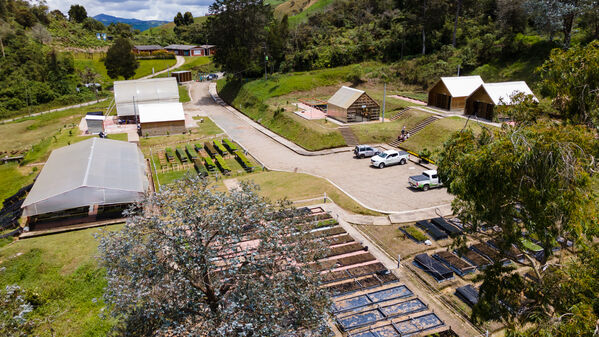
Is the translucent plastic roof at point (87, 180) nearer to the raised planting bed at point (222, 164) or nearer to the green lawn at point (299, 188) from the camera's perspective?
the raised planting bed at point (222, 164)

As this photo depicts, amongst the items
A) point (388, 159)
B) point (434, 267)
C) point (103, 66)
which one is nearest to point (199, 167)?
point (388, 159)

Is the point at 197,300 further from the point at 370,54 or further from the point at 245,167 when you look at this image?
the point at 370,54

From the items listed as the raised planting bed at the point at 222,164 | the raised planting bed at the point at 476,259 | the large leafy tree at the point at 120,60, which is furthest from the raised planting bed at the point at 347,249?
the large leafy tree at the point at 120,60

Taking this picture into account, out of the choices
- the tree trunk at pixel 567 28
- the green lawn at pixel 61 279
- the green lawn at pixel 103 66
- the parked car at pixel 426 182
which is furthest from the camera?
the green lawn at pixel 103 66

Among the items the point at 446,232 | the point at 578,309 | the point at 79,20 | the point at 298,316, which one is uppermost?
the point at 79,20

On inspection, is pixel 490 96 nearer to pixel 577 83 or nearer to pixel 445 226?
pixel 445 226

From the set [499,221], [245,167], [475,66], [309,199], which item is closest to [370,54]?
[475,66]

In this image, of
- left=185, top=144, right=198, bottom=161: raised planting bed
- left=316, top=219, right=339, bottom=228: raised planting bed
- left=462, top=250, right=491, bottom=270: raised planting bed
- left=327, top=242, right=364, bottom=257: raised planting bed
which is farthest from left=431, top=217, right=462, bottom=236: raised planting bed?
left=185, top=144, right=198, bottom=161: raised planting bed
